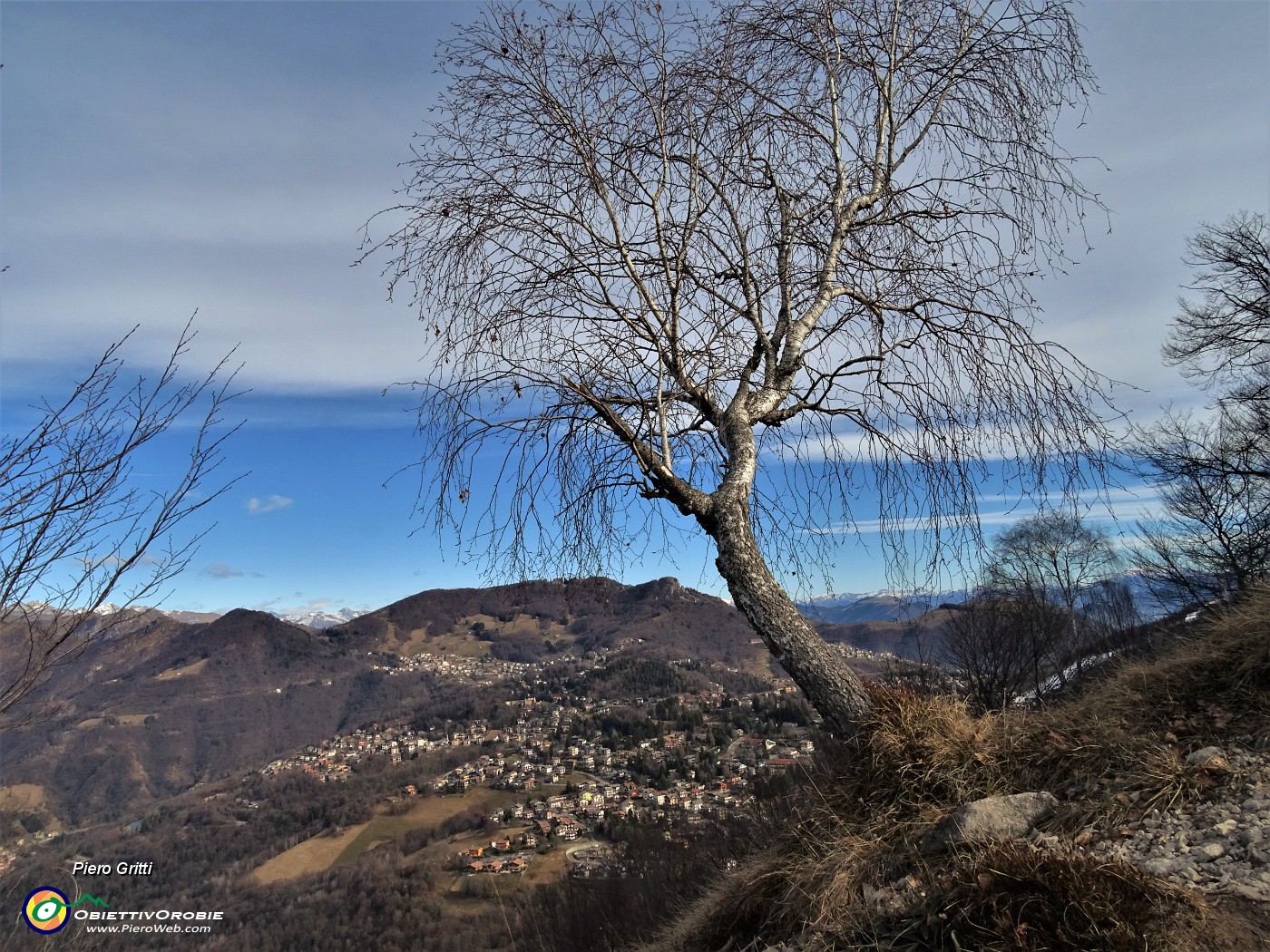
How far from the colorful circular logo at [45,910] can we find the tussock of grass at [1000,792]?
36.3 ft

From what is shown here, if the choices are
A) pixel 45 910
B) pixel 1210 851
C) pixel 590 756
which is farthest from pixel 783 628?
pixel 590 756

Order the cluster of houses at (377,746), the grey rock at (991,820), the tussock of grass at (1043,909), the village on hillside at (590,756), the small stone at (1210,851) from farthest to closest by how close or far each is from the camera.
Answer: the cluster of houses at (377,746)
the village on hillside at (590,756)
the grey rock at (991,820)
the small stone at (1210,851)
the tussock of grass at (1043,909)

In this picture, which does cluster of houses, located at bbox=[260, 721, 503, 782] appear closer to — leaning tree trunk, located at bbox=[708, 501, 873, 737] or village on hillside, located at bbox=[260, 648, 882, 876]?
village on hillside, located at bbox=[260, 648, 882, 876]

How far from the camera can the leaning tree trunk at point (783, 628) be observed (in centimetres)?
329

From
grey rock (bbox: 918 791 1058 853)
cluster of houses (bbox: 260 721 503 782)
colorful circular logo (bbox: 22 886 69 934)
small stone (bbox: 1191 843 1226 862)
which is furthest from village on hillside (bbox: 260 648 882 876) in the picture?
colorful circular logo (bbox: 22 886 69 934)

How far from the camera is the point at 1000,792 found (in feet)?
9.21

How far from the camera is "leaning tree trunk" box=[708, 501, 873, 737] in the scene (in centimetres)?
329

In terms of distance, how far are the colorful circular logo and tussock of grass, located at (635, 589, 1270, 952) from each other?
436 inches

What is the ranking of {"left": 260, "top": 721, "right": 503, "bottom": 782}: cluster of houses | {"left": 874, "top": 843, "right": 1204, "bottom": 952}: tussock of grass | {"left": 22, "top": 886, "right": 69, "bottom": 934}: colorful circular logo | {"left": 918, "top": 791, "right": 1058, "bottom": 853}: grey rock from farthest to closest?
{"left": 260, "top": 721, "right": 503, "bottom": 782}: cluster of houses < {"left": 22, "top": 886, "right": 69, "bottom": 934}: colorful circular logo < {"left": 918, "top": 791, "right": 1058, "bottom": 853}: grey rock < {"left": 874, "top": 843, "right": 1204, "bottom": 952}: tussock of grass

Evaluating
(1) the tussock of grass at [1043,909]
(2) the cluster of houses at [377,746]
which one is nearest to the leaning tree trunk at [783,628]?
(1) the tussock of grass at [1043,909]

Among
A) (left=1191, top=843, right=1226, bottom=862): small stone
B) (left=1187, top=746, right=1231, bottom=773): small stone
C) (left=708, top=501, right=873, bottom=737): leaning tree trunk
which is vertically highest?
(left=708, top=501, right=873, bottom=737): leaning tree trunk

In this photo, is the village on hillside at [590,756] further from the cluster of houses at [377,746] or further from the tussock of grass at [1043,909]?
the tussock of grass at [1043,909]

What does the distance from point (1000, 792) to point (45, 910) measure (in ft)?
46.5

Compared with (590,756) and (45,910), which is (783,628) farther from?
(590,756)
